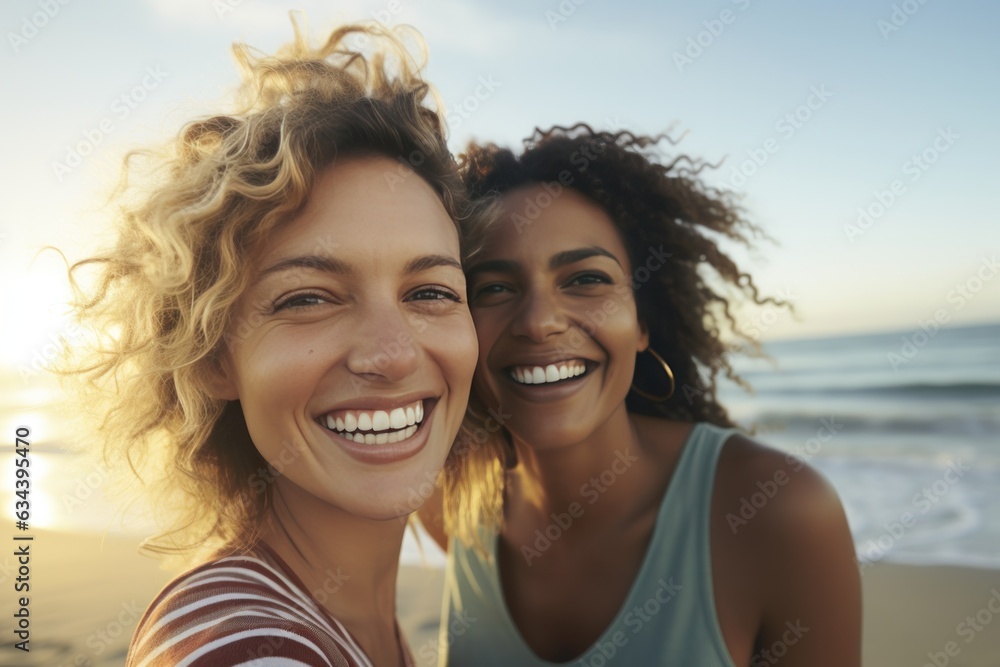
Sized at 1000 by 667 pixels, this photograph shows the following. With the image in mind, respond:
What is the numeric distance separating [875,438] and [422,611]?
11.0 m

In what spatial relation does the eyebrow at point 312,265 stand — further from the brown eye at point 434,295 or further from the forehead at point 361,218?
the brown eye at point 434,295

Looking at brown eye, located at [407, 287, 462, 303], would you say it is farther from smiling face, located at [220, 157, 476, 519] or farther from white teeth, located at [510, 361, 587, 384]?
white teeth, located at [510, 361, 587, 384]

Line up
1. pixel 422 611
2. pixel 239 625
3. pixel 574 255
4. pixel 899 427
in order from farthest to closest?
1. pixel 899 427
2. pixel 422 611
3. pixel 574 255
4. pixel 239 625

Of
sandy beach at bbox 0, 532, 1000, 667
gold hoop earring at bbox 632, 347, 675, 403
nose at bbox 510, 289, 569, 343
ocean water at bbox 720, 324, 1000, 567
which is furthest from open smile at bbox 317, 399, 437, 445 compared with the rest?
sandy beach at bbox 0, 532, 1000, 667

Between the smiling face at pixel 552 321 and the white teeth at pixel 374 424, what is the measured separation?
759mm

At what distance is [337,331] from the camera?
76.0 inches

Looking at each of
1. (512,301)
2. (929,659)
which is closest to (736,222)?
(512,301)

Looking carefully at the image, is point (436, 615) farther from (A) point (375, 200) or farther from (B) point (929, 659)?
(A) point (375, 200)

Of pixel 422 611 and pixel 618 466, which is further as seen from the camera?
pixel 422 611

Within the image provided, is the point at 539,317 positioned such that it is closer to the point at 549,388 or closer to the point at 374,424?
the point at 549,388

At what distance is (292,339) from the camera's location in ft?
6.26

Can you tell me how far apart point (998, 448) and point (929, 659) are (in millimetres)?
8939

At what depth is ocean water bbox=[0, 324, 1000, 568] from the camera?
695cm

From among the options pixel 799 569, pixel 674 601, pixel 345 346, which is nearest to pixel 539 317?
pixel 345 346
